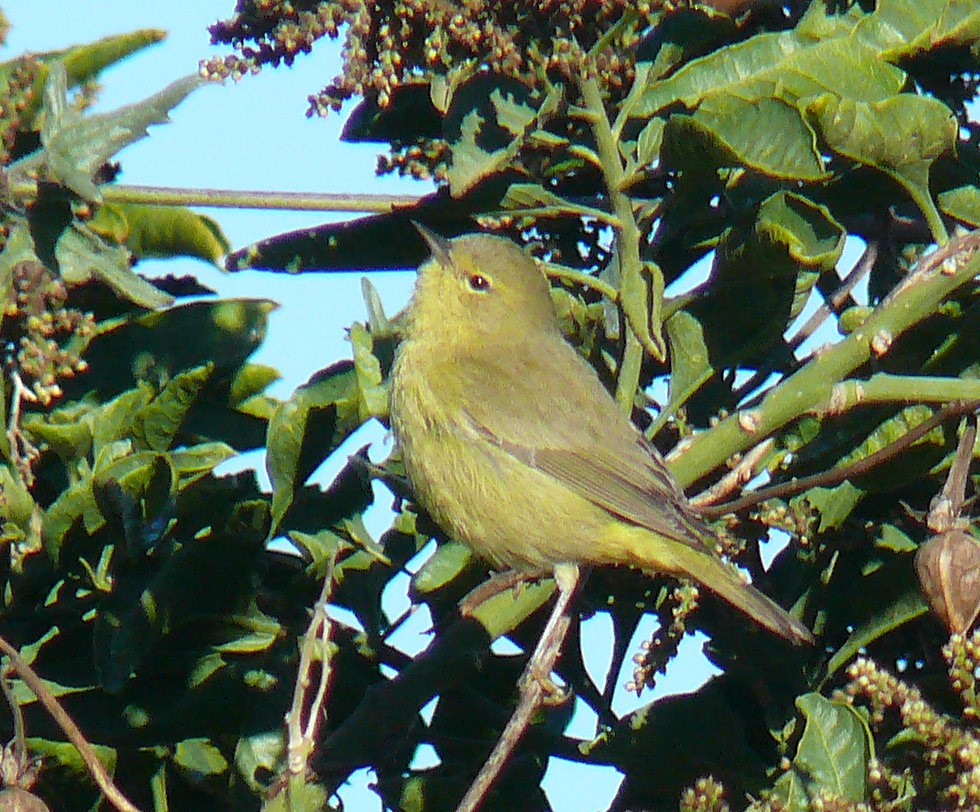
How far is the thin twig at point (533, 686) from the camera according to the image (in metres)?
2.06

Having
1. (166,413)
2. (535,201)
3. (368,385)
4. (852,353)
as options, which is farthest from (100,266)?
(852,353)

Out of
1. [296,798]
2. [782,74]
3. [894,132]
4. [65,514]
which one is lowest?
[296,798]

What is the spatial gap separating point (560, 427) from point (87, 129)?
5.32 ft

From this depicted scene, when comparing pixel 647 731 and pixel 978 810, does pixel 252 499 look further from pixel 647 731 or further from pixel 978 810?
pixel 978 810

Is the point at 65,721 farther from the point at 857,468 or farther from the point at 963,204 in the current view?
the point at 963,204

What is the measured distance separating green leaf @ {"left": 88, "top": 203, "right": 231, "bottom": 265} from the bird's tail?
1026 millimetres

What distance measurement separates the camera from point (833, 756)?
2.25 metres

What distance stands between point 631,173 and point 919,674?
1001 millimetres

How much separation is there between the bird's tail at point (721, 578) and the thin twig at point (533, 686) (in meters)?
0.20

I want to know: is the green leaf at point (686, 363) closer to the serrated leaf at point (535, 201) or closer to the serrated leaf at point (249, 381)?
the serrated leaf at point (535, 201)

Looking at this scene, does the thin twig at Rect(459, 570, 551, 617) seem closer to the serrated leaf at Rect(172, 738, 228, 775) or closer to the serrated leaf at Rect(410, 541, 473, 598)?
the serrated leaf at Rect(410, 541, 473, 598)

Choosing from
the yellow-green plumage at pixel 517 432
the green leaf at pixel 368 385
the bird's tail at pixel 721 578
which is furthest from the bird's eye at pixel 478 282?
the green leaf at pixel 368 385

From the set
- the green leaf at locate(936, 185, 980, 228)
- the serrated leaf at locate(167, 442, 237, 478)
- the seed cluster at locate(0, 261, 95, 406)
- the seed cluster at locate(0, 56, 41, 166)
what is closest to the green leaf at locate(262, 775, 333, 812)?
the serrated leaf at locate(167, 442, 237, 478)

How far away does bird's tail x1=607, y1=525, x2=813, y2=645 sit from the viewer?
248 cm
